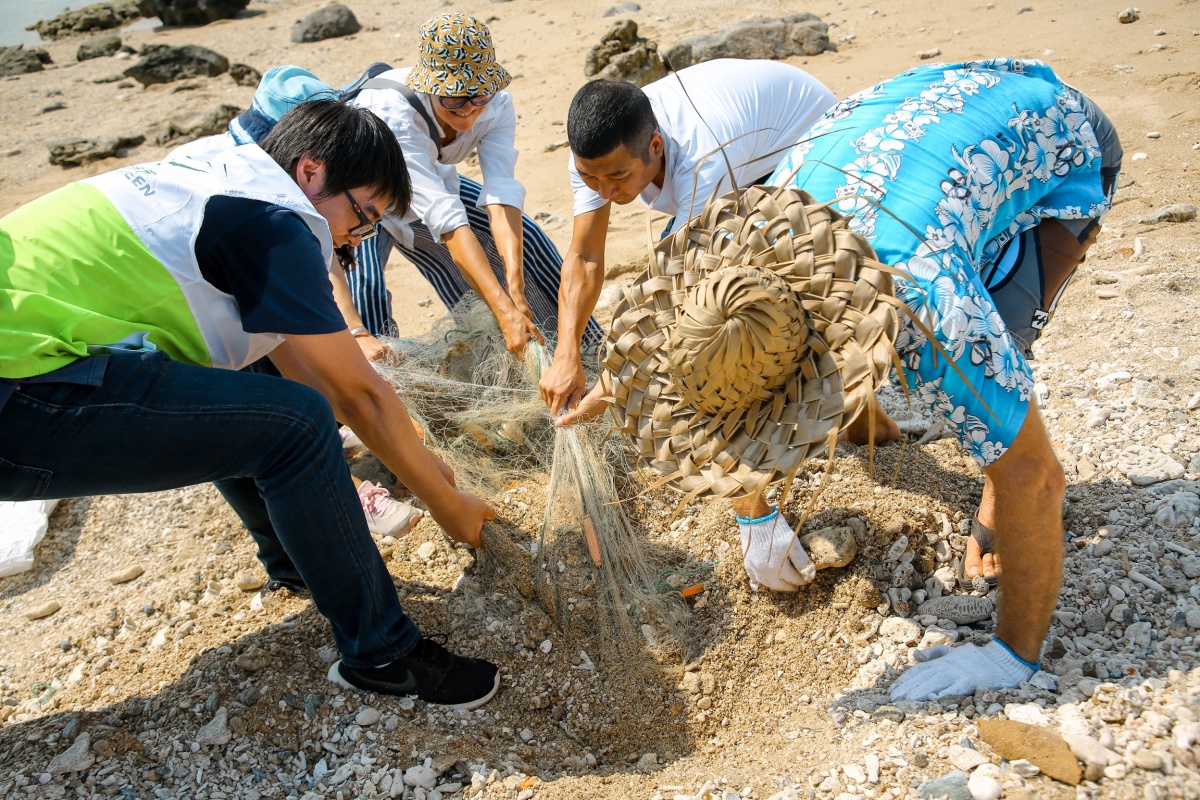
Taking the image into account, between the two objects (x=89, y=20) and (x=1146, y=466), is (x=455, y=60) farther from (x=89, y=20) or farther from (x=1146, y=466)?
(x=89, y=20)

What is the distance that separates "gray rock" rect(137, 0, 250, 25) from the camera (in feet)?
48.1

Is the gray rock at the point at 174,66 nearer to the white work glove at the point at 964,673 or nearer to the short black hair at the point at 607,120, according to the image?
the short black hair at the point at 607,120

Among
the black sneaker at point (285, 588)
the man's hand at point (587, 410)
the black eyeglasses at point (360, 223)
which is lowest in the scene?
the black sneaker at point (285, 588)

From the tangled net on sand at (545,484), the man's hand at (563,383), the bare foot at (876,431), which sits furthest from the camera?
the bare foot at (876,431)

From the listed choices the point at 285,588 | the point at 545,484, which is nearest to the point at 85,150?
the point at 285,588

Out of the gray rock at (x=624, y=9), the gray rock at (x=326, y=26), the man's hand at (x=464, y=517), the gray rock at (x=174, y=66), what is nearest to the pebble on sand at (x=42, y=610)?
the man's hand at (x=464, y=517)

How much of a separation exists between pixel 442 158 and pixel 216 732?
8.14 ft

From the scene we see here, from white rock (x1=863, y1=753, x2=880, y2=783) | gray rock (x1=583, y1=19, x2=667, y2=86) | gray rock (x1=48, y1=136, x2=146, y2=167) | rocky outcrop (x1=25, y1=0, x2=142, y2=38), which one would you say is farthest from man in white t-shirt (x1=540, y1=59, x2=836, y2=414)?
rocky outcrop (x1=25, y1=0, x2=142, y2=38)

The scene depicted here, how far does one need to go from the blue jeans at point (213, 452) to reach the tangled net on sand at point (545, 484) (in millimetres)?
653

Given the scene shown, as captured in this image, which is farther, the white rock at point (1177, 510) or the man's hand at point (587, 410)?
the man's hand at point (587, 410)

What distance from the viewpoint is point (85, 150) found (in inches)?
361

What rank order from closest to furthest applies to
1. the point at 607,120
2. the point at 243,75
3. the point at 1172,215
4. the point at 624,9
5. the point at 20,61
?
1. the point at 607,120
2. the point at 1172,215
3. the point at 624,9
4. the point at 243,75
5. the point at 20,61

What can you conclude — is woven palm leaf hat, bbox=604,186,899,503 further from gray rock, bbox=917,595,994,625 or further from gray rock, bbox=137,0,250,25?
gray rock, bbox=137,0,250,25

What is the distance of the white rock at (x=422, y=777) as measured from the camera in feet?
7.07
